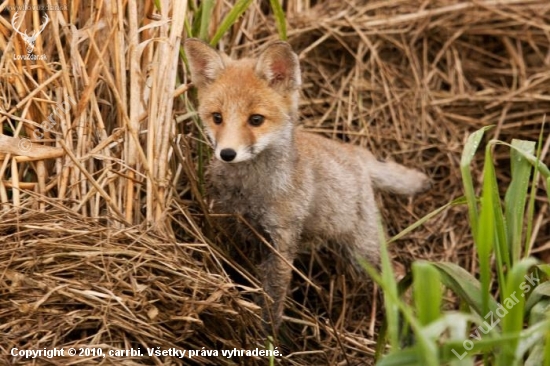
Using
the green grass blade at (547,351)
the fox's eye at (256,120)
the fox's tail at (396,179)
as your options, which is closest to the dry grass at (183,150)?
the fox's tail at (396,179)

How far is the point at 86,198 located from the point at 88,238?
29 cm

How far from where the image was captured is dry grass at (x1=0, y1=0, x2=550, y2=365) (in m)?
3.46

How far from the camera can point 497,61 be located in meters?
5.71

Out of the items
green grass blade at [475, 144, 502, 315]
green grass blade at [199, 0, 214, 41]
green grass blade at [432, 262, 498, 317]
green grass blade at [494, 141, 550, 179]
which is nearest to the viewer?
green grass blade at [475, 144, 502, 315]

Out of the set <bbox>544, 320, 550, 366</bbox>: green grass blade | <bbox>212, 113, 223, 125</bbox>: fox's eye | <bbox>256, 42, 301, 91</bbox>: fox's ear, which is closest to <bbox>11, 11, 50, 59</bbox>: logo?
<bbox>212, 113, 223, 125</bbox>: fox's eye

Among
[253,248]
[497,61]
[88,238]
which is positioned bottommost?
[253,248]

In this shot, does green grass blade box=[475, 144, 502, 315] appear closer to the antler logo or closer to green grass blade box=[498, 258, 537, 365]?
green grass blade box=[498, 258, 537, 365]

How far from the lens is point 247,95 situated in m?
3.79

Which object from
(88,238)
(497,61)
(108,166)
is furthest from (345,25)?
(88,238)

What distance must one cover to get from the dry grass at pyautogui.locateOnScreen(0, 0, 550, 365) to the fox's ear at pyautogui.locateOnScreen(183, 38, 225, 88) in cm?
10

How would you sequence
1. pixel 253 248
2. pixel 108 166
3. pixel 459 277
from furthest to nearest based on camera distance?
1. pixel 253 248
2. pixel 108 166
3. pixel 459 277

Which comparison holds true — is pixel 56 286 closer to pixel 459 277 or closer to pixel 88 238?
pixel 88 238

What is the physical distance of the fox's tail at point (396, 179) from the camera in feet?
15.6

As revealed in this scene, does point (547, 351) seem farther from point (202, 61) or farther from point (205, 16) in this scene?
point (205, 16)
